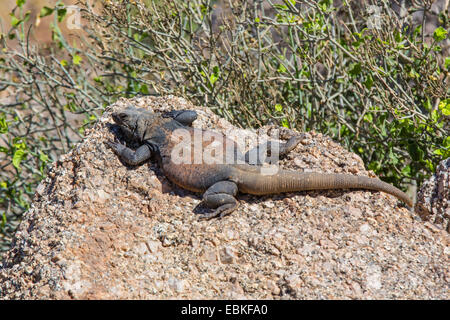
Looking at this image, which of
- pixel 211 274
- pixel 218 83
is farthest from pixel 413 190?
pixel 211 274

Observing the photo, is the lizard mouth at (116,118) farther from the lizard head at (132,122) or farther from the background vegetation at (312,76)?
the background vegetation at (312,76)

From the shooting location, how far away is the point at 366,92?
543cm

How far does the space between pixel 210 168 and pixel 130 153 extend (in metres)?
0.69

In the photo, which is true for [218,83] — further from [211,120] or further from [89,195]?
[89,195]

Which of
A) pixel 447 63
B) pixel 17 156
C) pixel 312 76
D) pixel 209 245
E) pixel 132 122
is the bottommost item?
pixel 17 156

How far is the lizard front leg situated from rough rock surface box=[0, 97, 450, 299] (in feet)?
0.30

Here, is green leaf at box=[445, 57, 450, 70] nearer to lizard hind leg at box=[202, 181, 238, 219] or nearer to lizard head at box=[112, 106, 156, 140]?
lizard hind leg at box=[202, 181, 238, 219]

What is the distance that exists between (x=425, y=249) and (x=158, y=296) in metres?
1.86

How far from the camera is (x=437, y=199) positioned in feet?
12.4

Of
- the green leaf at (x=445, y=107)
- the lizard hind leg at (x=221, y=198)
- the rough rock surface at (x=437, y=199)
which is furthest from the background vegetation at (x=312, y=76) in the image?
the lizard hind leg at (x=221, y=198)

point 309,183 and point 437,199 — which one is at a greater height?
point 309,183

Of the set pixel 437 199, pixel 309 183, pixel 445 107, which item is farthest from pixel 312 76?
pixel 437 199

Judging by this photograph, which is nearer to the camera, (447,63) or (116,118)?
(116,118)

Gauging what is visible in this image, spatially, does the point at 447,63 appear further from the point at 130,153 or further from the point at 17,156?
the point at 17,156
